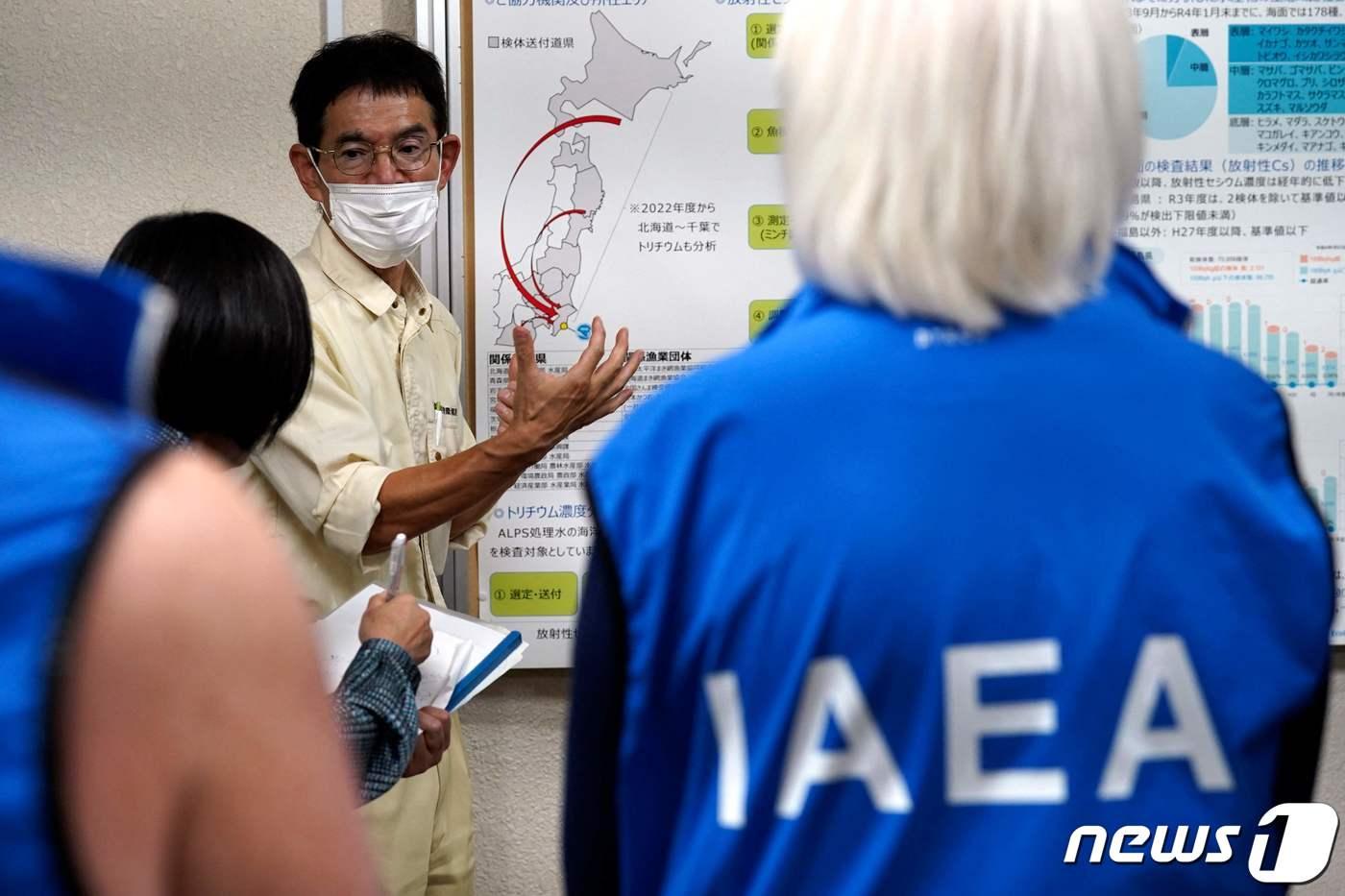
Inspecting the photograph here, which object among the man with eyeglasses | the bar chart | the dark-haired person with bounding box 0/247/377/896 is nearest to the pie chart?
the bar chart

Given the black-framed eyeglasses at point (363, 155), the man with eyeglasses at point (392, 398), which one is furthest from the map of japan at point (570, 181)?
the black-framed eyeglasses at point (363, 155)

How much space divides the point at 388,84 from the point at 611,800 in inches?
60.8

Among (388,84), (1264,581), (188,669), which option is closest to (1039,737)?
(1264,581)

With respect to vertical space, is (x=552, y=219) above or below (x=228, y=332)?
above

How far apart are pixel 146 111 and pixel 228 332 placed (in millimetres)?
1352

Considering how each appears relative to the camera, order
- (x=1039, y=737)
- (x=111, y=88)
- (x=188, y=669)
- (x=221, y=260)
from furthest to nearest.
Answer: (x=111, y=88), (x=221, y=260), (x=1039, y=737), (x=188, y=669)

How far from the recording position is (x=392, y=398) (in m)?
2.08

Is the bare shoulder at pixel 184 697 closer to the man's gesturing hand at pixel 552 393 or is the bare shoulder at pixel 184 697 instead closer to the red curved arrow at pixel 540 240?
the man's gesturing hand at pixel 552 393

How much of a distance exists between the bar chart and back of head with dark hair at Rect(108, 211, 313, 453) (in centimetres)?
180

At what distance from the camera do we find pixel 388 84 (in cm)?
214

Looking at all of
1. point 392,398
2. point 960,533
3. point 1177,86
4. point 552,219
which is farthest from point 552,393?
point 1177,86

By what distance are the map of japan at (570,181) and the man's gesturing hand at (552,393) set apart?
15.4 inches

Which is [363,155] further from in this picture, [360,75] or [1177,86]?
[1177,86]

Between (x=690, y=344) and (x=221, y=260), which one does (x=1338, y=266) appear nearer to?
(x=690, y=344)
